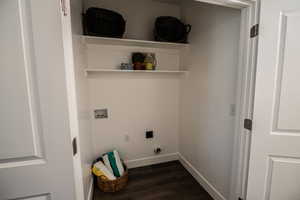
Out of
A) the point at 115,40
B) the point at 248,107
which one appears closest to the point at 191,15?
the point at 115,40

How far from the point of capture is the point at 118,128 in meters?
2.26

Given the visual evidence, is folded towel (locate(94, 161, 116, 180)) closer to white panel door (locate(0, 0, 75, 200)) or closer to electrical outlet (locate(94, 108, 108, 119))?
electrical outlet (locate(94, 108, 108, 119))

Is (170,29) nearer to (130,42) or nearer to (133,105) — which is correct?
(130,42)

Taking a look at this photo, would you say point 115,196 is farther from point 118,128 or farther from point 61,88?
point 61,88

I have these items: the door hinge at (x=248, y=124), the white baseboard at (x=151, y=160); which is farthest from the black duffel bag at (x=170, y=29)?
the white baseboard at (x=151, y=160)

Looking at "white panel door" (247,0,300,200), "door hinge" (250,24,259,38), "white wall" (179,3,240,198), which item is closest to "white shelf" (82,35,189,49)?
"white wall" (179,3,240,198)

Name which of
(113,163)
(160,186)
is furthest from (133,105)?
(160,186)

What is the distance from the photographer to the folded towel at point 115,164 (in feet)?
6.61

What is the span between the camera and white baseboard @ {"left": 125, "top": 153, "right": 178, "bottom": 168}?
2396 mm

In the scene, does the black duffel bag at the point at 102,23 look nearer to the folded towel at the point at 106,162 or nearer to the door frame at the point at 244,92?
the door frame at the point at 244,92

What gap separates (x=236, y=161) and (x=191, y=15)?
1.94m

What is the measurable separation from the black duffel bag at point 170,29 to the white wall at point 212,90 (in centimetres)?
14

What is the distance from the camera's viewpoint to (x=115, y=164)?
2049 mm

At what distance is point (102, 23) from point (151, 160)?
216 centimetres
